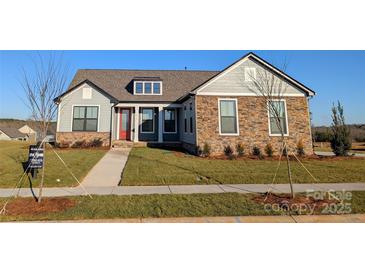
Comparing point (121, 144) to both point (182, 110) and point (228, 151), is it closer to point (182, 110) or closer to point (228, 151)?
point (182, 110)

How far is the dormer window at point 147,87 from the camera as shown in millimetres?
18141

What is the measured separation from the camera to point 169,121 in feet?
57.2

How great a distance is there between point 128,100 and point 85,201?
12830mm

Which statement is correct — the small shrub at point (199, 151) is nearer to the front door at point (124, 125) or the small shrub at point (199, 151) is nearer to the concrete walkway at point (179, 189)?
the concrete walkway at point (179, 189)

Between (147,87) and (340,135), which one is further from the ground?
(147,87)

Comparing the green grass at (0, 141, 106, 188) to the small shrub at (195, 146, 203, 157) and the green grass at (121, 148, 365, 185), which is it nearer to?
the green grass at (121, 148, 365, 185)

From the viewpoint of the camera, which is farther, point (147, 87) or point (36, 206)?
point (147, 87)

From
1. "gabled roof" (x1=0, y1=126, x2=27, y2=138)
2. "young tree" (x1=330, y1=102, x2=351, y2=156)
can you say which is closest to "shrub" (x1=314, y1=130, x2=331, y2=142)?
"young tree" (x1=330, y1=102, x2=351, y2=156)

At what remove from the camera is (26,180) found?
6.93 m

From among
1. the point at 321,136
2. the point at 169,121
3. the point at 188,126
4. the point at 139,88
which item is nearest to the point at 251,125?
the point at 188,126

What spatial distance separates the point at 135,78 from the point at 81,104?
5434mm

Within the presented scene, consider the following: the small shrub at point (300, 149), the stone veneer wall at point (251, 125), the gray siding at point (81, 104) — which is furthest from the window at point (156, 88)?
the small shrub at point (300, 149)

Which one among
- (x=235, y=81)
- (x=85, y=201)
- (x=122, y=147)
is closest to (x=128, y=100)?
(x=122, y=147)

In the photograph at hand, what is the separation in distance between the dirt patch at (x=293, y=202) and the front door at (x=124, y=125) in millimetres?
13865
